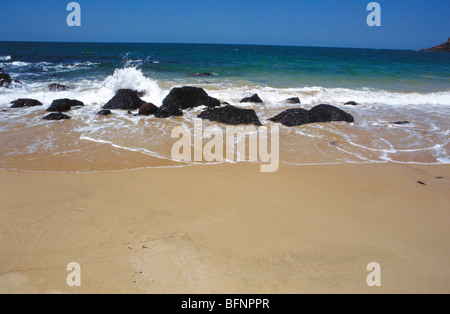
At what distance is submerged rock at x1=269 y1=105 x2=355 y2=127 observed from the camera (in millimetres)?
8031

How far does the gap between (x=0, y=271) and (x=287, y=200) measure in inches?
124

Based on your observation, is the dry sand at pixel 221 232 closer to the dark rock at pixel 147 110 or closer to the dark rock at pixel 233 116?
the dark rock at pixel 233 116

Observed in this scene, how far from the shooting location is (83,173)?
4473 mm

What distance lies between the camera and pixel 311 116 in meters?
8.32

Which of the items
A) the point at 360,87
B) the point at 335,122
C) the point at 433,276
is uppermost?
the point at 360,87

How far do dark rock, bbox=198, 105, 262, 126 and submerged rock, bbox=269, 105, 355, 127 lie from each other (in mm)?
790

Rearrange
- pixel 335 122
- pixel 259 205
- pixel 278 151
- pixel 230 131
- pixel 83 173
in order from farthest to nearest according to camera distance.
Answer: pixel 335 122 → pixel 230 131 → pixel 278 151 → pixel 83 173 → pixel 259 205

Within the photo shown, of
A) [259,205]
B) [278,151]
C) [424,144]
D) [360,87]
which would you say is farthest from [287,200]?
[360,87]

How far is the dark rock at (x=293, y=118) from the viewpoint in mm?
7956

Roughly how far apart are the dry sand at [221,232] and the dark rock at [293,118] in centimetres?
364

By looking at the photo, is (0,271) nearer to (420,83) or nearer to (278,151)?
(278,151)

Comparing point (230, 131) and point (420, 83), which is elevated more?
point (420, 83)
